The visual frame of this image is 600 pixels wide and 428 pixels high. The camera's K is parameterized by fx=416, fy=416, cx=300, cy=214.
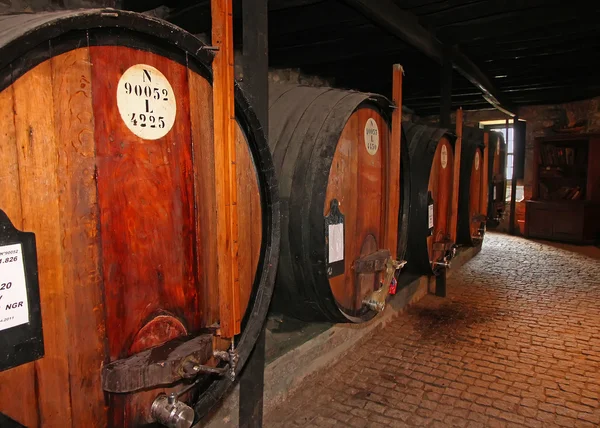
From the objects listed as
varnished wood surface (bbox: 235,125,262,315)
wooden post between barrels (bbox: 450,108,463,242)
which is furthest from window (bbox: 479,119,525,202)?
varnished wood surface (bbox: 235,125,262,315)

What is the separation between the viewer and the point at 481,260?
617 cm

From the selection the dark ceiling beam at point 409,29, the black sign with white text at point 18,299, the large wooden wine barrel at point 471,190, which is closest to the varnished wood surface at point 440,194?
the large wooden wine barrel at point 471,190

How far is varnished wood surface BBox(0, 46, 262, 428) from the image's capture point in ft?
2.71

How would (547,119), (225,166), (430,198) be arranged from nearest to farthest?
(225,166), (430,198), (547,119)

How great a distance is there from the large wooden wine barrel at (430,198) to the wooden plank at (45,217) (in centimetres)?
254

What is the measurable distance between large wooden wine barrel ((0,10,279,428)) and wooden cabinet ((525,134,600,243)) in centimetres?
815

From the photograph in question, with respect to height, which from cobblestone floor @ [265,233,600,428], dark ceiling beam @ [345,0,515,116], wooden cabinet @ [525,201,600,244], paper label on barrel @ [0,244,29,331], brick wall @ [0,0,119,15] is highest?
dark ceiling beam @ [345,0,515,116]

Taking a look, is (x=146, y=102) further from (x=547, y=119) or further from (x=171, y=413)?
(x=547, y=119)

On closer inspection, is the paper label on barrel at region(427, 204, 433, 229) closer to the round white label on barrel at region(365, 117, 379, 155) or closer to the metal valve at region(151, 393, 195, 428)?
the round white label on barrel at region(365, 117, 379, 155)

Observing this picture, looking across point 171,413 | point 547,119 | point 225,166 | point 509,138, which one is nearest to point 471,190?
point 225,166

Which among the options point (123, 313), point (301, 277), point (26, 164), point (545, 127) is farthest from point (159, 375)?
point (545, 127)

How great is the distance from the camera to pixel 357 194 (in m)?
2.10

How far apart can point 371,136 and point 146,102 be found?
4.59 feet

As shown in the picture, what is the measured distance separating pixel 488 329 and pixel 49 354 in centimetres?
358
